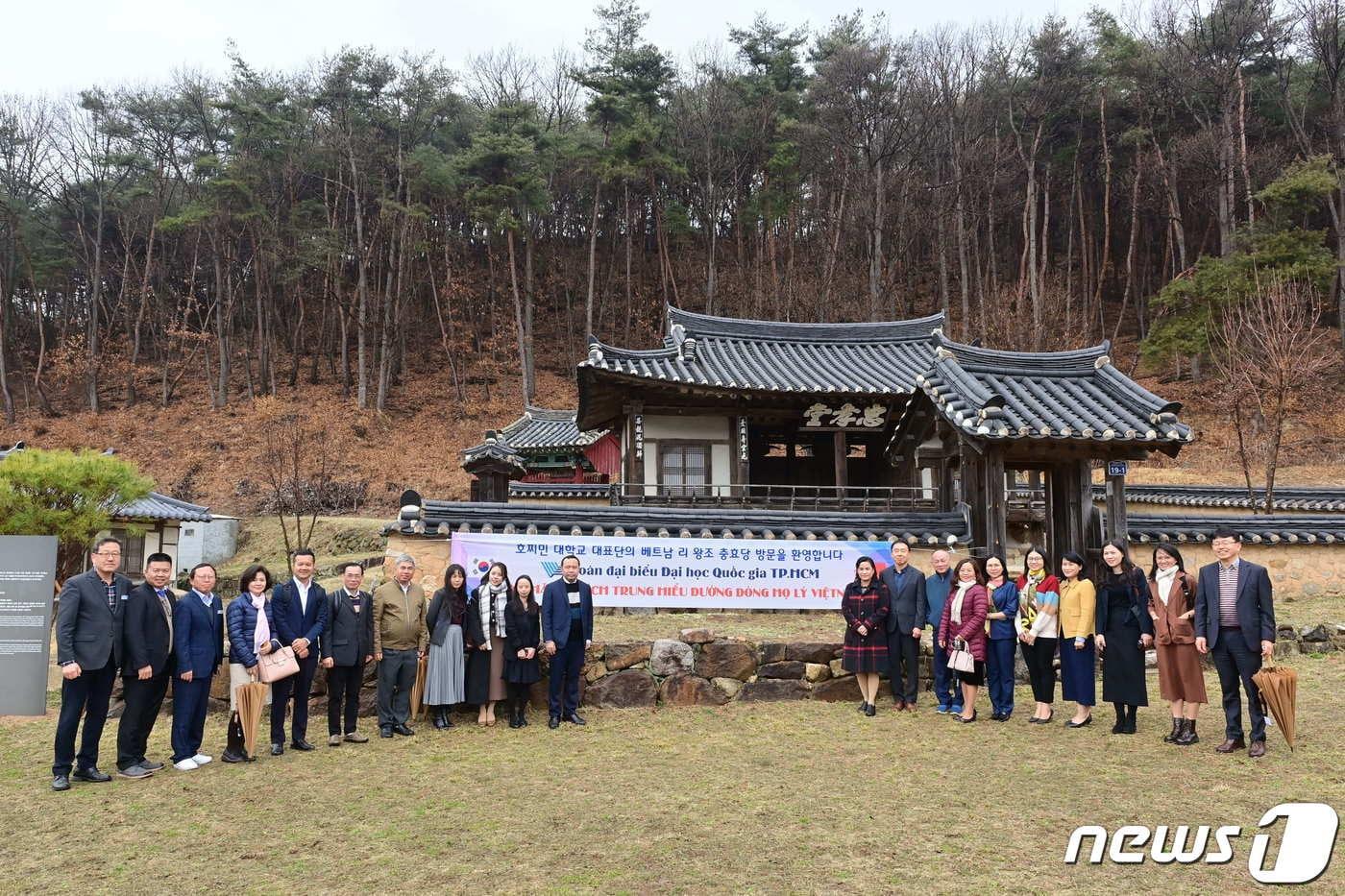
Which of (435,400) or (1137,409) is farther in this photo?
A: (435,400)

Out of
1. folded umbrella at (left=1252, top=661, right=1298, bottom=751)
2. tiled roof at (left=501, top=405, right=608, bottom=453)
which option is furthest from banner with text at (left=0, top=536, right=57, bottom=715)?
tiled roof at (left=501, top=405, right=608, bottom=453)

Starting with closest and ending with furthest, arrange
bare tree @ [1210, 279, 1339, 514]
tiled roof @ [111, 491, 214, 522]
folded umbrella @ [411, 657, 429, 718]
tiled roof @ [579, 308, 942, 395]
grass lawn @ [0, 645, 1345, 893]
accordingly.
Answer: grass lawn @ [0, 645, 1345, 893]
folded umbrella @ [411, 657, 429, 718]
tiled roof @ [579, 308, 942, 395]
bare tree @ [1210, 279, 1339, 514]
tiled roof @ [111, 491, 214, 522]

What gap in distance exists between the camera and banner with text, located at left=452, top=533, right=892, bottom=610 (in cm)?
986

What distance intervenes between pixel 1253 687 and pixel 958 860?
10.3 ft

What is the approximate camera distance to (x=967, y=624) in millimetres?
6941

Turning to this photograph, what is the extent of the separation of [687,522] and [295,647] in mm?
5263

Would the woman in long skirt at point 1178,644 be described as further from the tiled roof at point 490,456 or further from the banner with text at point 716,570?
the tiled roof at point 490,456

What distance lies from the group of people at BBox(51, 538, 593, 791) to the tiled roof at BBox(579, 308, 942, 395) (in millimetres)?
8200

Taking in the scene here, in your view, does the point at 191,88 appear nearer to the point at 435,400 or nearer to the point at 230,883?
the point at 435,400

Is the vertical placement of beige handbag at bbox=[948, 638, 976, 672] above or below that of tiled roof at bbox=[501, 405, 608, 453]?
below

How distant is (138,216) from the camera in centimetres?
3897

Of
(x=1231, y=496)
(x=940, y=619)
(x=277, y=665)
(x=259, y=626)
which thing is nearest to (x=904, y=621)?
(x=940, y=619)

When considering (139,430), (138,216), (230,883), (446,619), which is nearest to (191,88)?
(138,216)

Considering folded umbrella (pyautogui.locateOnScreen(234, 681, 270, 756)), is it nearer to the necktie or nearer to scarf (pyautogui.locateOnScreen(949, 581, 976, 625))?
the necktie
